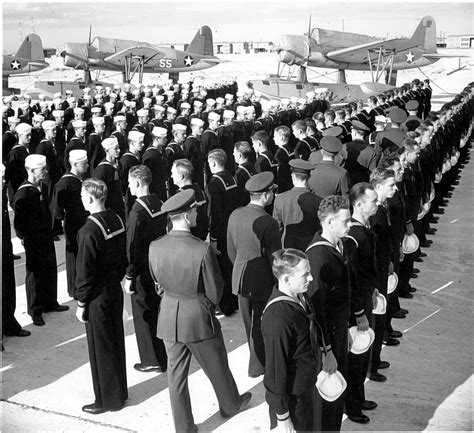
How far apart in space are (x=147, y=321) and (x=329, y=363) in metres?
1.99

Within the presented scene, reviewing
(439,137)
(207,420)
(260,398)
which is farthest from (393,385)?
(439,137)

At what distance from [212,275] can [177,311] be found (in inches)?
13.3

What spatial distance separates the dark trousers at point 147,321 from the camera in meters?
4.89

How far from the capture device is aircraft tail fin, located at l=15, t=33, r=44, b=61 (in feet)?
122

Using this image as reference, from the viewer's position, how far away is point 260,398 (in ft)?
14.8

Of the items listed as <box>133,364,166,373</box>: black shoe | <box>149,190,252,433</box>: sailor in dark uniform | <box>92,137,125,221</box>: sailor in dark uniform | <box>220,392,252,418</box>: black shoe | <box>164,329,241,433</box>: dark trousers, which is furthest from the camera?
<box>92,137,125,221</box>: sailor in dark uniform

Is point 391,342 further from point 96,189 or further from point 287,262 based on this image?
point 96,189

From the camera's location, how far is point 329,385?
135 inches

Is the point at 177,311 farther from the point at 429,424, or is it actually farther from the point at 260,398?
the point at 429,424

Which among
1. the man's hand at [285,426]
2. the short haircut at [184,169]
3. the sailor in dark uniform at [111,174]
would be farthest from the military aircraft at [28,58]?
the man's hand at [285,426]

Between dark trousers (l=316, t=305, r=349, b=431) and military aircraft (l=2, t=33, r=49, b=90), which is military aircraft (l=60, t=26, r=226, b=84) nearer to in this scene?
military aircraft (l=2, t=33, r=49, b=90)

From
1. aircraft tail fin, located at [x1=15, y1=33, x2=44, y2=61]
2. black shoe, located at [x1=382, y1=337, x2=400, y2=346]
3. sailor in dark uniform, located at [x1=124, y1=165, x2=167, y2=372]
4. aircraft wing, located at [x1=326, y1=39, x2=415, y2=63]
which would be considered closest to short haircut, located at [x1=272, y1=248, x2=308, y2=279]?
sailor in dark uniform, located at [x1=124, y1=165, x2=167, y2=372]

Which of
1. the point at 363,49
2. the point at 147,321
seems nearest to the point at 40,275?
the point at 147,321

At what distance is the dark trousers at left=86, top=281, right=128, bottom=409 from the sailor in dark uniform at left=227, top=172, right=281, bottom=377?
3.36 ft
